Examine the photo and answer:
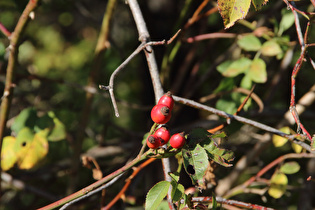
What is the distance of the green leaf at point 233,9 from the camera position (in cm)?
80

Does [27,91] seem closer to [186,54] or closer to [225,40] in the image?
[186,54]

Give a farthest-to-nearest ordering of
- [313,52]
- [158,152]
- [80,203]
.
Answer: [313,52] → [80,203] → [158,152]

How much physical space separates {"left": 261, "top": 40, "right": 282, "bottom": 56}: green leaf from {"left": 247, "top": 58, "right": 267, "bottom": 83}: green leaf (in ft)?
0.13

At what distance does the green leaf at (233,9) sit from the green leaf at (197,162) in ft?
1.00

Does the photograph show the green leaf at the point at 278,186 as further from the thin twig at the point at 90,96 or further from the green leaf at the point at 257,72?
the thin twig at the point at 90,96

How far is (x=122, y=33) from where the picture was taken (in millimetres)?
3184

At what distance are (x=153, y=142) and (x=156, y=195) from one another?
15cm

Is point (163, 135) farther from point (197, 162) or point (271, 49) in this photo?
point (271, 49)

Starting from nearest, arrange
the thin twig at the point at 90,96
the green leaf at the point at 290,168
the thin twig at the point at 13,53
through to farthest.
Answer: the thin twig at the point at 13,53, the green leaf at the point at 290,168, the thin twig at the point at 90,96

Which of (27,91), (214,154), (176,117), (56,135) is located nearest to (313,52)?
(176,117)

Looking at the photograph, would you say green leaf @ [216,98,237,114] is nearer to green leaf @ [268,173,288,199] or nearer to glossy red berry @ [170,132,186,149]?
green leaf @ [268,173,288,199]

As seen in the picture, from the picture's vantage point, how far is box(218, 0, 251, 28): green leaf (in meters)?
0.80

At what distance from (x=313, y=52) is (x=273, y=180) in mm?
655

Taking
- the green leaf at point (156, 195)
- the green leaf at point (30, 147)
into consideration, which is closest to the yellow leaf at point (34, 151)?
the green leaf at point (30, 147)
